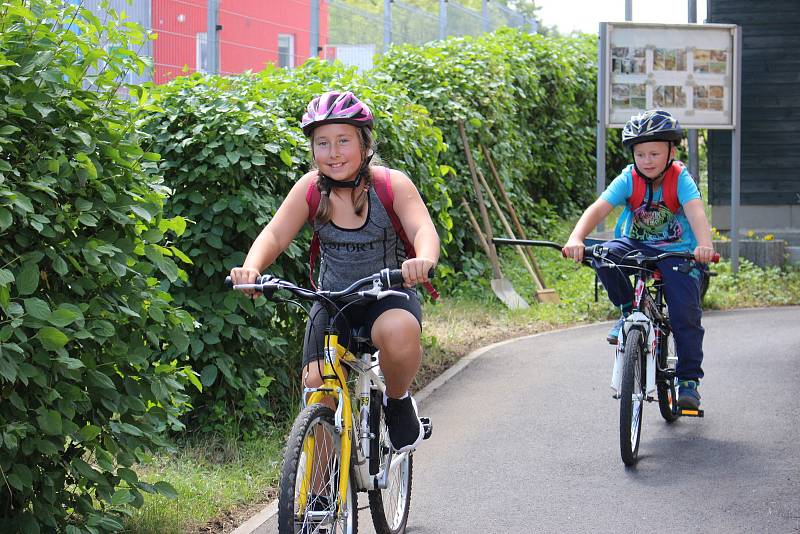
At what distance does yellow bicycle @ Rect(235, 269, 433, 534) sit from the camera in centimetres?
400

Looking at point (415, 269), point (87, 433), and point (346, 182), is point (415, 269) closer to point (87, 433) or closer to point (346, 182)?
point (346, 182)

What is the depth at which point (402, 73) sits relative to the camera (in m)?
13.1

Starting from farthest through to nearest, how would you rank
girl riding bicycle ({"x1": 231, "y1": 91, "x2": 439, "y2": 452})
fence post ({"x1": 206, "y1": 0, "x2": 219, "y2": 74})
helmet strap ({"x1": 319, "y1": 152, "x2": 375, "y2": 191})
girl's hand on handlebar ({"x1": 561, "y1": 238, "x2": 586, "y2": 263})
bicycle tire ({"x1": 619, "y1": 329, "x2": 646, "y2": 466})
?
fence post ({"x1": 206, "y1": 0, "x2": 219, "y2": 74}), girl's hand on handlebar ({"x1": 561, "y1": 238, "x2": 586, "y2": 263}), bicycle tire ({"x1": 619, "y1": 329, "x2": 646, "y2": 466}), helmet strap ({"x1": 319, "y1": 152, "x2": 375, "y2": 191}), girl riding bicycle ({"x1": 231, "y1": 91, "x2": 439, "y2": 452})

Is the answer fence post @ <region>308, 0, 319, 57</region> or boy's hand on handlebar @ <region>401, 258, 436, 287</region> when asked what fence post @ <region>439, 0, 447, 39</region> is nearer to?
fence post @ <region>308, 0, 319, 57</region>

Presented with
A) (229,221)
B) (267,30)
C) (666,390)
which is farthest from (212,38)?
(666,390)

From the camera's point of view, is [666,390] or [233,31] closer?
[666,390]

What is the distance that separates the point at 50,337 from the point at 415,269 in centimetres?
126

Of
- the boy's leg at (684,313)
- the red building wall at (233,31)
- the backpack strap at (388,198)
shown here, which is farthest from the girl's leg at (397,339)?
the red building wall at (233,31)

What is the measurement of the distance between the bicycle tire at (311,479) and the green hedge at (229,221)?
236 centimetres

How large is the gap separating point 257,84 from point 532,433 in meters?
2.88

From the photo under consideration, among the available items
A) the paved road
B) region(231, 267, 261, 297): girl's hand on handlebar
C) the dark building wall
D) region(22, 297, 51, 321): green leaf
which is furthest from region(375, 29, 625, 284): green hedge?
region(22, 297, 51, 321): green leaf

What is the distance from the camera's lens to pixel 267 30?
1257 centimetres

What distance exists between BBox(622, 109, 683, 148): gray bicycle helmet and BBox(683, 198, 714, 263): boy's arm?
0.41 m

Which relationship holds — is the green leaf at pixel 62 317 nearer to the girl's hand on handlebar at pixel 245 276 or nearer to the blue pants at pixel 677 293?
the girl's hand on handlebar at pixel 245 276
